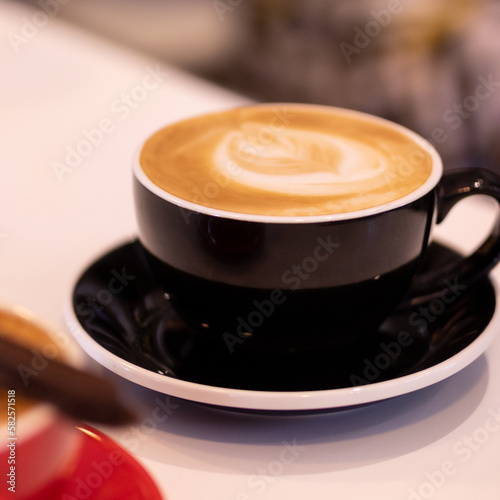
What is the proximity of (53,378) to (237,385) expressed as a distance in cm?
18

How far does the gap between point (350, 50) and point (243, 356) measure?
2171 mm

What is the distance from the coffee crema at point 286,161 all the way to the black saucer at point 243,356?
122 mm

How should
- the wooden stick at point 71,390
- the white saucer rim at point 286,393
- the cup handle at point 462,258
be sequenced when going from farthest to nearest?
1. the cup handle at point 462,258
2. the white saucer rim at point 286,393
3. the wooden stick at point 71,390

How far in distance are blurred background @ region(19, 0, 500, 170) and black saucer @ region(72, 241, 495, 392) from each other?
58.6 inches

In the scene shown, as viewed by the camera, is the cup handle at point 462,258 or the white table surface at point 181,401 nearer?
the white table surface at point 181,401

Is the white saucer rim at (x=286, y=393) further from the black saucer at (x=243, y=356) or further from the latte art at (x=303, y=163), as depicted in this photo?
the latte art at (x=303, y=163)

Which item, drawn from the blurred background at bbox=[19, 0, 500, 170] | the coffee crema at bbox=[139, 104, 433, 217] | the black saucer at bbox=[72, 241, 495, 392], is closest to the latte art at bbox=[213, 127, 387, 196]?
the coffee crema at bbox=[139, 104, 433, 217]

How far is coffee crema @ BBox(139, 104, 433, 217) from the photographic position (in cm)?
49

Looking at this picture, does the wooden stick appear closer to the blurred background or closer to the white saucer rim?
the white saucer rim

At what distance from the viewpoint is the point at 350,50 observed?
2479 millimetres

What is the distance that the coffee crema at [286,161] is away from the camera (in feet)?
1.60

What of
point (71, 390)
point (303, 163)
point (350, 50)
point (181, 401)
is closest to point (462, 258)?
point (303, 163)

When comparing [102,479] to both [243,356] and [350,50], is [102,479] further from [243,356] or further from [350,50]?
[350,50]

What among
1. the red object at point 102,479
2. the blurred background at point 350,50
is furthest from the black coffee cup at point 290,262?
the blurred background at point 350,50
